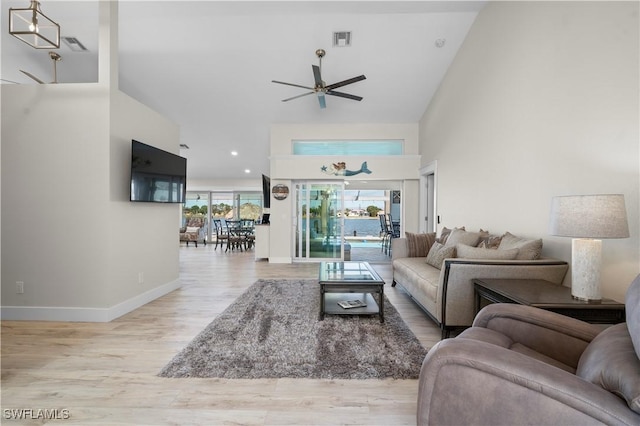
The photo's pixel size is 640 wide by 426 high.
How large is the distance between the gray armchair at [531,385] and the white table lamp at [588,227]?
2.58 ft

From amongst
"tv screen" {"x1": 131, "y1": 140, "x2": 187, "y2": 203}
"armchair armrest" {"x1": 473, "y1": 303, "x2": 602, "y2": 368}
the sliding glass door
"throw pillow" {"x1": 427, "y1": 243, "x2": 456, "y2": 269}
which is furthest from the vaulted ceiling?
"armchair armrest" {"x1": 473, "y1": 303, "x2": 602, "y2": 368}

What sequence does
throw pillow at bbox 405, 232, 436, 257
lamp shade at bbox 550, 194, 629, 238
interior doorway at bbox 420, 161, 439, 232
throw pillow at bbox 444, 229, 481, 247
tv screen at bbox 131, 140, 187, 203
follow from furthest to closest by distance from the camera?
interior doorway at bbox 420, 161, 439, 232 < throw pillow at bbox 405, 232, 436, 257 < throw pillow at bbox 444, 229, 481, 247 < tv screen at bbox 131, 140, 187, 203 < lamp shade at bbox 550, 194, 629, 238

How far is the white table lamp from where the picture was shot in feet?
5.63

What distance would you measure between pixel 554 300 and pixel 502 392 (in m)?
1.23

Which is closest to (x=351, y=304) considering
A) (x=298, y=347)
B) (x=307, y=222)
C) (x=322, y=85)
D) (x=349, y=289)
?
(x=349, y=289)

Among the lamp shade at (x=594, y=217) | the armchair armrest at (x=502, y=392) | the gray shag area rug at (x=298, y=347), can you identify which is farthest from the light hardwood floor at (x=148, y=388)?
the lamp shade at (x=594, y=217)

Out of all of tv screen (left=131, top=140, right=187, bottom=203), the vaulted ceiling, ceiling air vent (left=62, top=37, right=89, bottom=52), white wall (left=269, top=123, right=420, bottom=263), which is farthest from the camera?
white wall (left=269, top=123, right=420, bottom=263)

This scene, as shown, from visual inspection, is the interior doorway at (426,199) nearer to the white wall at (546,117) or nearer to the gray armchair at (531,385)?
the white wall at (546,117)

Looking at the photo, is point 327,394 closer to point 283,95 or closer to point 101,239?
point 101,239

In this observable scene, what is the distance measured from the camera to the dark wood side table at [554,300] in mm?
1775

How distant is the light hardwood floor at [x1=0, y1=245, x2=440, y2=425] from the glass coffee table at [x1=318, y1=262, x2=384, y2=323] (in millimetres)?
526

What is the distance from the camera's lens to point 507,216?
329 centimetres

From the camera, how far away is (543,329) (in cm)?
144

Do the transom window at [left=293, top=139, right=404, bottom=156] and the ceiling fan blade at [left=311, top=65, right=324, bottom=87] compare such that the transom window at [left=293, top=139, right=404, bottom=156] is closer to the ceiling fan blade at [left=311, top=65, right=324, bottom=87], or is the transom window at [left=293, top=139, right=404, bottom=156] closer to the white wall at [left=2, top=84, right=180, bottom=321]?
the ceiling fan blade at [left=311, top=65, right=324, bottom=87]
